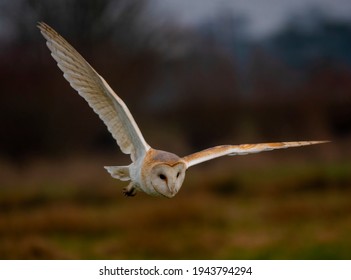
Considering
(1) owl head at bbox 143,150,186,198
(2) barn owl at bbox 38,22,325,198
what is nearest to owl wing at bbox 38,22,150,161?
(2) barn owl at bbox 38,22,325,198

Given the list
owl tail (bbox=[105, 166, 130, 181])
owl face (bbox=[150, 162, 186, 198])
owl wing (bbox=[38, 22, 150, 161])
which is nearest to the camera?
owl face (bbox=[150, 162, 186, 198])

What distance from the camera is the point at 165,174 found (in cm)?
249

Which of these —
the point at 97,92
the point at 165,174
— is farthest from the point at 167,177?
the point at 97,92

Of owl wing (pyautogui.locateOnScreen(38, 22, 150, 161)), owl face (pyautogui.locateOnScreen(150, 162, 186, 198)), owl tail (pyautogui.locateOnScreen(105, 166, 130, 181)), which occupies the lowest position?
owl face (pyautogui.locateOnScreen(150, 162, 186, 198))

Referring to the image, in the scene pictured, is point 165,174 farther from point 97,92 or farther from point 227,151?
point 97,92

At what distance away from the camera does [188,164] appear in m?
2.54

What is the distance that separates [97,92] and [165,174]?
46cm

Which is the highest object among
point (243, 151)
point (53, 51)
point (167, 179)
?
point (53, 51)

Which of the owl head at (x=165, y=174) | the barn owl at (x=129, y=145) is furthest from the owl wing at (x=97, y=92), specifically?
the owl head at (x=165, y=174)

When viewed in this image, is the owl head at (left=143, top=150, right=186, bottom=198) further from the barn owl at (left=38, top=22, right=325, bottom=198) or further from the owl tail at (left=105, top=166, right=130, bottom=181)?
the owl tail at (left=105, top=166, right=130, bottom=181)

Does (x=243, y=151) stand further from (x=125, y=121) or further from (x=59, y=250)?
(x=59, y=250)

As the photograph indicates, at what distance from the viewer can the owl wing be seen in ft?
8.52
